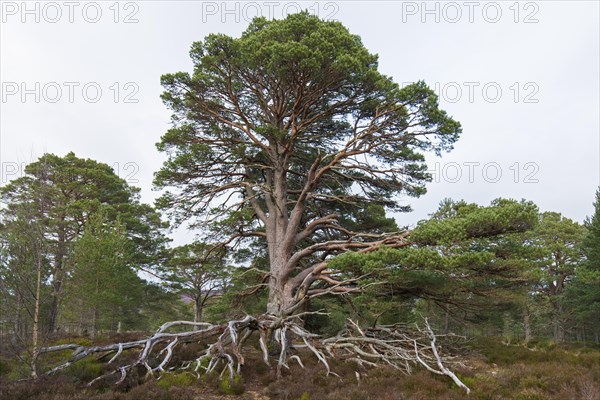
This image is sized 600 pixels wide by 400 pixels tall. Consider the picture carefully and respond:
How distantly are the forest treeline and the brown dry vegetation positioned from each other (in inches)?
52.1

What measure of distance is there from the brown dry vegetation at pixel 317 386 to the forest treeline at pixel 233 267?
132 centimetres

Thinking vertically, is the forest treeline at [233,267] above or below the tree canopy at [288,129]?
below

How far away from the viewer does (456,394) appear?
277 inches

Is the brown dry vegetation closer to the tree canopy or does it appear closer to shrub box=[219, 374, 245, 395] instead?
shrub box=[219, 374, 245, 395]

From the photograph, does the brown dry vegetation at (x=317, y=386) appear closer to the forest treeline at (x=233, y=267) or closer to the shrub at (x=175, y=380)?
the shrub at (x=175, y=380)

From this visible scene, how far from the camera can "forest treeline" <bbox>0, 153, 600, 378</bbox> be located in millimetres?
8188

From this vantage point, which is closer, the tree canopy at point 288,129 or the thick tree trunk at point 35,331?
the thick tree trunk at point 35,331

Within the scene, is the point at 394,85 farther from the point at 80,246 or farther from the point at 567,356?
the point at 80,246

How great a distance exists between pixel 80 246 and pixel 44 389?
9.06 meters

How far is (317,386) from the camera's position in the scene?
8.03m

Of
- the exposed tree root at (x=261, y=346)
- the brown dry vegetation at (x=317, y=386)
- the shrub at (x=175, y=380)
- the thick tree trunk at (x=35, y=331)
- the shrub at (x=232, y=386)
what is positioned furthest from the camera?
the exposed tree root at (x=261, y=346)

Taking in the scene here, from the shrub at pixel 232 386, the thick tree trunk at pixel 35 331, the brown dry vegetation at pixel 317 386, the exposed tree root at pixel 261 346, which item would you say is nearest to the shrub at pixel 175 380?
the brown dry vegetation at pixel 317 386

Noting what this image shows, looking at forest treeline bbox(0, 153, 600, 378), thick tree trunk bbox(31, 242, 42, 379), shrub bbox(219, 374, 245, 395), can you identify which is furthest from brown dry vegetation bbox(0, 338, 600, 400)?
forest treeline bbox(0, 153, 600, 378)

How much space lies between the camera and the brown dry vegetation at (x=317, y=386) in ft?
22.8
